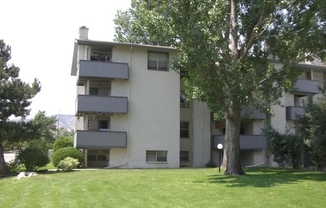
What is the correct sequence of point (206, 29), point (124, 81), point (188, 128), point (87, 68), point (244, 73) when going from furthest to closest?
point (188, 128) < point (124, 81) < point (87, 68) < point (244, 73) < point (206, 29)

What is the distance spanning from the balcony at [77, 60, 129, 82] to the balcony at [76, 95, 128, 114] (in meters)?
1.59

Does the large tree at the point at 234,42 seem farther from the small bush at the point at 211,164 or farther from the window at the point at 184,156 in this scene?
the window at the point at 184,156

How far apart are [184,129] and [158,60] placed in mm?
Answer: 6462

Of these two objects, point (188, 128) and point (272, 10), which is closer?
point (272, 10)

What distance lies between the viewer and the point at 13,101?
26.4 meters

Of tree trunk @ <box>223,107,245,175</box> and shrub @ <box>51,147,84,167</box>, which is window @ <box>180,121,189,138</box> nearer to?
shrub @ <box>51,147,84,167</box>

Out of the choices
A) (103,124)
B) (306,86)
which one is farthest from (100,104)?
(306,86)

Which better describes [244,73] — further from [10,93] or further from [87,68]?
[10,93]

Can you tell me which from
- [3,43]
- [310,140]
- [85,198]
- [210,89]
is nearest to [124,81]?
[3,43]

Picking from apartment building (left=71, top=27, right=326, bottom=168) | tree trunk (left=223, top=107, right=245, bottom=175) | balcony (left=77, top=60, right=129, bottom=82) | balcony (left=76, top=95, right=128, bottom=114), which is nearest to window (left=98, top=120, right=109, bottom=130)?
apartment building (left=71, top=27, right=326, bottom=168)

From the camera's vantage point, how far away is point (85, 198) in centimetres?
1272

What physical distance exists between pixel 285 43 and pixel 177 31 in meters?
6.21

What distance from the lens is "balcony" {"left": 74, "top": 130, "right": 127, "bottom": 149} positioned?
90.9ft

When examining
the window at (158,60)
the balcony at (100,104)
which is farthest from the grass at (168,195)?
the window at (158,60)
